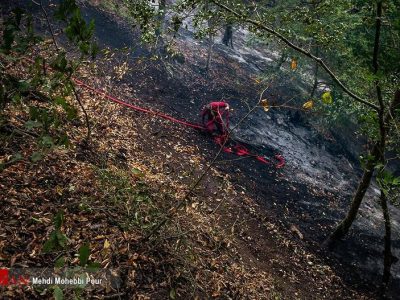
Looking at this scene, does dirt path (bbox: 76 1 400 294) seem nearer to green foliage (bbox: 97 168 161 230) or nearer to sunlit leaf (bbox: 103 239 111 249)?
green foliage (bbox: 97 168 161 230)

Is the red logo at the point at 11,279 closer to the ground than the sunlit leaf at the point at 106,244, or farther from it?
farther from it

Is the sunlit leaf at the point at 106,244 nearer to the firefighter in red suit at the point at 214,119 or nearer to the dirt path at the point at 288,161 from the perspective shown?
the dirt path at the point at 288,161

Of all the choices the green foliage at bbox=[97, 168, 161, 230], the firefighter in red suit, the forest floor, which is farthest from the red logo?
the firefighter in red suit

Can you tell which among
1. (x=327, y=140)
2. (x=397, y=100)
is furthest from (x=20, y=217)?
(x=327, y=140)

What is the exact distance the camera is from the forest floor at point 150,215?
397 centimetres

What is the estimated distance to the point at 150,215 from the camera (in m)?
4.90

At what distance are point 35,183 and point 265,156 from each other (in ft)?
28.8

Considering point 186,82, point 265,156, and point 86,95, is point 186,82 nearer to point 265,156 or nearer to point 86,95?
point 265,156

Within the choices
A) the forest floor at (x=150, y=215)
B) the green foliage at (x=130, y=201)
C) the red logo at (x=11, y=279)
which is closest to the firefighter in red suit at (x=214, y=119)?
the forest floor at (x=150, y=215)

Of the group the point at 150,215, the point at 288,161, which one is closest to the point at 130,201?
the point at 150,215

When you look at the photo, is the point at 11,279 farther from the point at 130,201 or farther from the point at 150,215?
the point at 150,215

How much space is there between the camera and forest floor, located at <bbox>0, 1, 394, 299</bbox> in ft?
13.0

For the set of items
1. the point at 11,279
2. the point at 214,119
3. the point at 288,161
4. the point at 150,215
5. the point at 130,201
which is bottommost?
the point at 288,161

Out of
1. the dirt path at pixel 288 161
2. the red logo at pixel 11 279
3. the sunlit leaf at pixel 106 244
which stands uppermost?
the red logo at pixel 11 279
